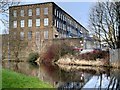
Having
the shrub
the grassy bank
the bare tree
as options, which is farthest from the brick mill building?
the grassy bank

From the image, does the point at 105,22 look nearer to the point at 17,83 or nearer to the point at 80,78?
the point at 80,78

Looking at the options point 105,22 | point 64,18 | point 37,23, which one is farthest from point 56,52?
point 64,18

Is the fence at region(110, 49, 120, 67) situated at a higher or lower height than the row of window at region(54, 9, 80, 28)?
lower

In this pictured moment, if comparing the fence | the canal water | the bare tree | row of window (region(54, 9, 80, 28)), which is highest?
row of window (region(54, 9, 80, 28))

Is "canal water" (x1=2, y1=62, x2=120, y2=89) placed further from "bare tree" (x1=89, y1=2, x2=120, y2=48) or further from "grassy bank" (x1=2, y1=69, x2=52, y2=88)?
"bare tree" (x1=89, y1=2, x2=120, y2=48)

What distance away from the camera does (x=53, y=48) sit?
156 feet

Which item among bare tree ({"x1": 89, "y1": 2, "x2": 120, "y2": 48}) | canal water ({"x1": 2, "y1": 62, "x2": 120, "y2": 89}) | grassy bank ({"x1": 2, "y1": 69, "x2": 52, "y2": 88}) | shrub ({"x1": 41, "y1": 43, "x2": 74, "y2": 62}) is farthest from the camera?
shrub ({"x1": 41, "y1": 43, "x2": 74, "y2": 62})

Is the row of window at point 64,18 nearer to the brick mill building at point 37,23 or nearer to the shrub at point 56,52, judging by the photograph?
the brick mill building at point 37,23

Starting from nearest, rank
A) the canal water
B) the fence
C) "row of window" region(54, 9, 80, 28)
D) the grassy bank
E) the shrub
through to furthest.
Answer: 1. the grassy bank
2. the canal water
3. the fence
4. the shrub
5. "row of window" region(54, 9, 80, 28)

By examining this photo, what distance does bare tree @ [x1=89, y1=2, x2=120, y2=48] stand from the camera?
119 ft

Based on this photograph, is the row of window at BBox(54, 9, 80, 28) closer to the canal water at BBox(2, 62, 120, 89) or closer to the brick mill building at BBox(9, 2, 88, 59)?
the brick mill building at BBox(9, 2, 88, 59)

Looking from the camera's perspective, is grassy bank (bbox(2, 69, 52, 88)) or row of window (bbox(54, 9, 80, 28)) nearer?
grassy bank (bbox(2, 69, 52, 88))

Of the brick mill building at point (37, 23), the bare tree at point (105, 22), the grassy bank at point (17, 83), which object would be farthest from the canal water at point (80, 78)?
the brick mill building at point (37, 23)

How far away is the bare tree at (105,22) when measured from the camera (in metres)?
36.3
